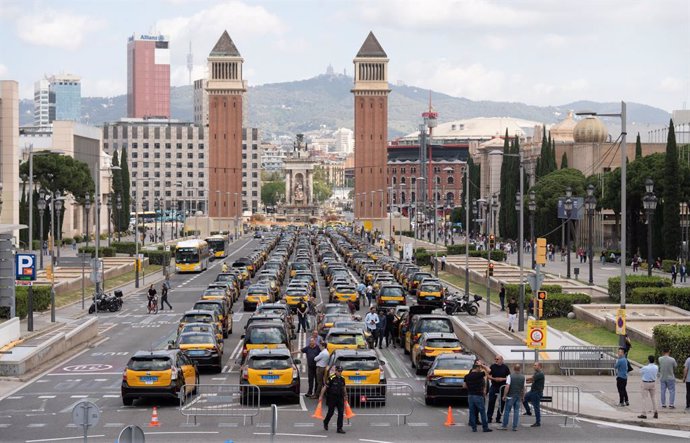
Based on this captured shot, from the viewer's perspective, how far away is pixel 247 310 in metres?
58.7

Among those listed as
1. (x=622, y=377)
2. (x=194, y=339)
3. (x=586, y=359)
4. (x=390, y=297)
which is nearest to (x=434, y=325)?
(x=586, y=359)

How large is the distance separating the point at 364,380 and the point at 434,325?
9.98 meters

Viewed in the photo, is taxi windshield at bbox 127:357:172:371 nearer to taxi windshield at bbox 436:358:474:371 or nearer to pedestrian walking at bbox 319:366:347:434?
pedestrian walking at bbox 319:366:347:434

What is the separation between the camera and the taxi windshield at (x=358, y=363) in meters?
29.2

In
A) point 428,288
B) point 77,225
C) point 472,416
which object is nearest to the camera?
point 472,416

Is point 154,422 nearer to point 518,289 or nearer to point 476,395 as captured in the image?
point 476,395

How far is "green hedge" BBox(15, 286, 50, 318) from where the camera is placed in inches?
1946

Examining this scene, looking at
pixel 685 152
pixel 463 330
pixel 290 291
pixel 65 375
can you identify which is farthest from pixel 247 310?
pixel 685 152

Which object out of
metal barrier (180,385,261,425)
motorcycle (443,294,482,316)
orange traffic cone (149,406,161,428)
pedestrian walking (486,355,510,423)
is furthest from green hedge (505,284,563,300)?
orange traffic cone (149,406,161,428)

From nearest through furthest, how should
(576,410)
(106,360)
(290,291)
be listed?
(576,410) → (106,360) → (290,291)

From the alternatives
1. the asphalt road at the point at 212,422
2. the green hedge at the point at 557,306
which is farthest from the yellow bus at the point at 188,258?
the asphalt road at the point at 212,422

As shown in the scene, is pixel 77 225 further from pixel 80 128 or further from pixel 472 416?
pixel 472 416

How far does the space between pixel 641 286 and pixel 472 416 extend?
107 feet

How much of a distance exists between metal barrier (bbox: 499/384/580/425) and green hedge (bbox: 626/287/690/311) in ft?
71.0
